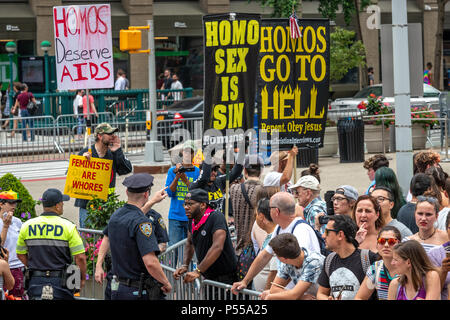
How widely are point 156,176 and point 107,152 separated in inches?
347

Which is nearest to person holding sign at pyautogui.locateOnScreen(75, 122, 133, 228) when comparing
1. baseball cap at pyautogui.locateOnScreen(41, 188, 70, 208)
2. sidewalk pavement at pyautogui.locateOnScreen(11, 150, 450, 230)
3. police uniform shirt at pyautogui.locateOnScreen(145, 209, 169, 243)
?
police uniform shirt at pyautogui.locateOnScreen(145, 209, 169, 243)

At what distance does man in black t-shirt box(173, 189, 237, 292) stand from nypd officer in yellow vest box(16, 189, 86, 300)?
956mm

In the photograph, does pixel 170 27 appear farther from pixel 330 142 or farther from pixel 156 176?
pixel 156 176

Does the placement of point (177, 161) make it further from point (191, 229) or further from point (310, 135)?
point (191, 229)

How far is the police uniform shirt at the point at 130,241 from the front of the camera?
742 cm

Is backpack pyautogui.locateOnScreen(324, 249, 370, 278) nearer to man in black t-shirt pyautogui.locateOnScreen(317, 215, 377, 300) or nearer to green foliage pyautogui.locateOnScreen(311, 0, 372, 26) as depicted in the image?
man in black t-shirt pyautogui.locateOnScreen(317, 215, 377, 300)

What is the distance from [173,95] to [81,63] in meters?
14.2

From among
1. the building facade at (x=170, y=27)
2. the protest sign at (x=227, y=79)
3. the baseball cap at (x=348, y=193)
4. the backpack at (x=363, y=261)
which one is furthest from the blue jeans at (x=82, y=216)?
the building facade at (x=170, y=27)

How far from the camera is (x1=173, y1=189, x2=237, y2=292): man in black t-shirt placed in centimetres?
808

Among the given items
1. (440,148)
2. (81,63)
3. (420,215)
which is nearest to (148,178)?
(420,215)

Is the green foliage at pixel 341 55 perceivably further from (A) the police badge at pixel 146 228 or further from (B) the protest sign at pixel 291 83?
(A) the police badge at pixel 146 228

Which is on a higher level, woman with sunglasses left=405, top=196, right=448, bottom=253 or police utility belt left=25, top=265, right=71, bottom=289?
woman with sunglasses left=405, top=196, right=448, bottom=253

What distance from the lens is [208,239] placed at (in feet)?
26.8

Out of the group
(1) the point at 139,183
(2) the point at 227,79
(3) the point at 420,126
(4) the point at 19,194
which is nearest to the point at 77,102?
(3) the point at 420,126
